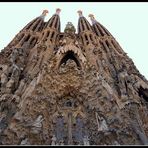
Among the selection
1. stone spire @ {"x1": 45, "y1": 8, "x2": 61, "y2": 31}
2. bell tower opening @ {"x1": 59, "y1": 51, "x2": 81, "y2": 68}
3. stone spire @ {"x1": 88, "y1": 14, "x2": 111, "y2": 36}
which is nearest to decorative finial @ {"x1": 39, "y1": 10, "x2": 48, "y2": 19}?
stone spire @ {"x1": 45, "y1": 8, "x2": 61, "y2": 31}

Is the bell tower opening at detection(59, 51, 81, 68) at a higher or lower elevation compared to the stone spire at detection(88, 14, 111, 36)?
lower

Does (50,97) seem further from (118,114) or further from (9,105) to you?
(118,114)

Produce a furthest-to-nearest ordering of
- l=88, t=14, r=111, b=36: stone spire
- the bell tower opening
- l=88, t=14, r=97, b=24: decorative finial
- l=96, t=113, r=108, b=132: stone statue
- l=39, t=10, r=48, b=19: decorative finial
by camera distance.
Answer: l=39, t=10, r=48, b=19: decorative finial → l=88, t=14, r=97, b=24: decorative finial → l=88, t=14, r=111, b=36: stone spire → the bell tower opening → l=96, t=113, r=108, b=132: stone statue

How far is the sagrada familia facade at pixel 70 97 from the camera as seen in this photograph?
11.2 metres

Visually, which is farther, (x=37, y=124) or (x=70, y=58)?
(x=70, y=58)

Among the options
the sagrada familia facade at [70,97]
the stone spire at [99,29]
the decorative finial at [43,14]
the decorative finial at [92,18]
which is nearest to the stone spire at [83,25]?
the stone spire at [99,29]

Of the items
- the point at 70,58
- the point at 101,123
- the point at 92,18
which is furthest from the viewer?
the point at 92,18

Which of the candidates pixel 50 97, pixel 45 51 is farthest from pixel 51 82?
pixel 45 51

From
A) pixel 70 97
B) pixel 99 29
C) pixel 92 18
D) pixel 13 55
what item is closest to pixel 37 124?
pixel 70 97

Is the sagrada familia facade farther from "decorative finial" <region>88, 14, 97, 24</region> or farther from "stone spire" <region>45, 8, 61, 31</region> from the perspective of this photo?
"decorative finial" <region>88, 14, 97, 24</region>

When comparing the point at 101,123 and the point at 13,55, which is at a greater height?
the point at 13,55

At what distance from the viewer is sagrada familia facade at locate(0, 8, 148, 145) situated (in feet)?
36.6

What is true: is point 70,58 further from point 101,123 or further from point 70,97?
point 101,123

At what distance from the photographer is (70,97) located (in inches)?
585
